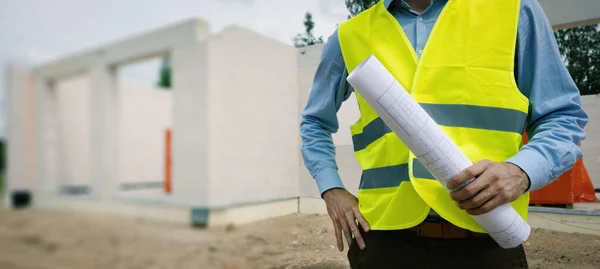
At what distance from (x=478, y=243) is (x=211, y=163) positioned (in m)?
0.64

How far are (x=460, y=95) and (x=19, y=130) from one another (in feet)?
2.95

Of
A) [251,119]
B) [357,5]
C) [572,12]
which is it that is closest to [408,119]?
[251,119]

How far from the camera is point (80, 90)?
2.59 ft

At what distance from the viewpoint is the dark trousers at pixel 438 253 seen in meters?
0.88

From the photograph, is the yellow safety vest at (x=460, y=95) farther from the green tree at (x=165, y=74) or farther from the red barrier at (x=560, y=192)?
the red barrier at (x=560, y=192)

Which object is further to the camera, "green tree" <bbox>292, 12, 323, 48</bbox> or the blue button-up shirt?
"green tree" <bbox>292, 12, 323, 48</bbox>

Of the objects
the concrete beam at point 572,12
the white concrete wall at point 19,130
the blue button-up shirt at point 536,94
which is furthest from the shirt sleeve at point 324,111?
the concrete beam at point 572,12

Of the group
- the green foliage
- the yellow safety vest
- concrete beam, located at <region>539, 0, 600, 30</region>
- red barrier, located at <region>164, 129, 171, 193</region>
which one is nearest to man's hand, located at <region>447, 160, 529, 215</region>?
the yellow safety vest

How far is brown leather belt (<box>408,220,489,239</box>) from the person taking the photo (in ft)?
2.90

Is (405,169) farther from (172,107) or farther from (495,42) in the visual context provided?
(172,107)

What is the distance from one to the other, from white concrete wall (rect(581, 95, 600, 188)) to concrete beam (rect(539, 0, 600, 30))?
196 centimetres

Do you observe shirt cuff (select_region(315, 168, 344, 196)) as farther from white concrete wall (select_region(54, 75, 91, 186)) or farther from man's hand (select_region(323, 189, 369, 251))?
white concrete wall (select_region(54, 75, 91, 186))

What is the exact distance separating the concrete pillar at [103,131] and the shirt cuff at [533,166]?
0.78 meters

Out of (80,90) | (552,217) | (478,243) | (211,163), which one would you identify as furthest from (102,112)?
(552,217)
